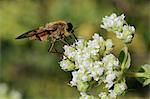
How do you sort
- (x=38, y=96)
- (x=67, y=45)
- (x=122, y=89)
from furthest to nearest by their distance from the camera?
1. (x=38, y=96)
2. (x=67, y=45)
3. (x=122, y=89)

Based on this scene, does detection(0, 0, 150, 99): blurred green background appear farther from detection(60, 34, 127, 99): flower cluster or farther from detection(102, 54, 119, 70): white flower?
detection(102, 54, 119, 70): white flower

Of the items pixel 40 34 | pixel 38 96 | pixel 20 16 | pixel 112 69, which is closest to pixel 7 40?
Result: pixel 20 16

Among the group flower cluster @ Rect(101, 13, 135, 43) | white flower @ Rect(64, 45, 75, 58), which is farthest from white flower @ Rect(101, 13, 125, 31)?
white flower @ Rect(64, 45, 75, 58)

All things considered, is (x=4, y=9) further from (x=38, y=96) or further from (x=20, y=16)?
(x=38, y=96)

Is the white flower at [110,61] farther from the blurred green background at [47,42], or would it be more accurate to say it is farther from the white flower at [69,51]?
the blurred green background at [47,42]

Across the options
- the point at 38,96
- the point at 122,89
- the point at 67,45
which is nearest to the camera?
the point at 122,89

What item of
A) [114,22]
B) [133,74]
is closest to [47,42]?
[114,22]

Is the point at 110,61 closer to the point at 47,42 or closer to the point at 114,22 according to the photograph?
the point at 114,22
